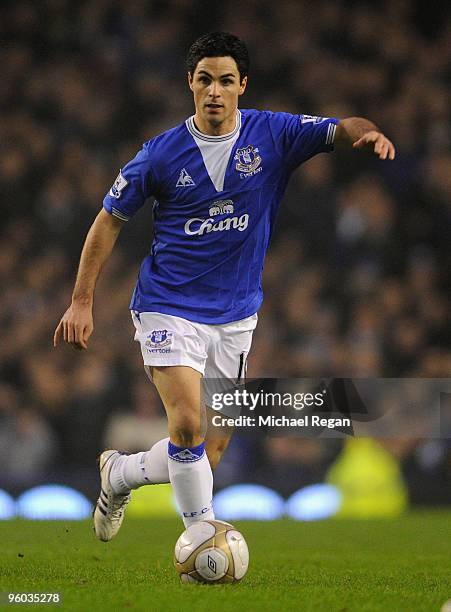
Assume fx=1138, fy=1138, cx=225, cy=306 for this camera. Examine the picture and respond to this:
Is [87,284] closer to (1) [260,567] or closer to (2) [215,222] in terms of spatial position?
(2) [215,222]

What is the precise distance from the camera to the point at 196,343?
4.87 metres

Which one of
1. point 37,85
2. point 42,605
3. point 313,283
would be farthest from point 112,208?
point 37,85

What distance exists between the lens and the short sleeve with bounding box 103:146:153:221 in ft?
16.0

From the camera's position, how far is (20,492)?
9242mm

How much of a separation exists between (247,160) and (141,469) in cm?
151

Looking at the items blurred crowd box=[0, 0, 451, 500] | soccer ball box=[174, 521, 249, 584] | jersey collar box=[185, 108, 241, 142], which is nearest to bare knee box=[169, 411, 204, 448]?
soccer ball box=[174, 521, 249, 584]

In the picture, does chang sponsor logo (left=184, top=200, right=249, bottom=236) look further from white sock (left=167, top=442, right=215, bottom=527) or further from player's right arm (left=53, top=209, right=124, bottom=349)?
white sock (left=167, top=442, right=215, bottom=527)

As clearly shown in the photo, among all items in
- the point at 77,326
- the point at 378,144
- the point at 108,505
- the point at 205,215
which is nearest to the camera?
the point at 378,144

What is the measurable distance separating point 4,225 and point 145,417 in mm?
2993

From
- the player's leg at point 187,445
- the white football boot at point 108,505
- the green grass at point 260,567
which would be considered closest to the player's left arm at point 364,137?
the player's leg at point 187,445

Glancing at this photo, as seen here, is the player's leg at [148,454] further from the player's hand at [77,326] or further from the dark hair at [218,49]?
the dark hair at [218,49]

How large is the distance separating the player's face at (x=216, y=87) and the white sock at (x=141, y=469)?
146 centimetres

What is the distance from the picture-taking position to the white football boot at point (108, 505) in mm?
5527

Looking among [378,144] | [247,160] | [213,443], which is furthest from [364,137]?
[213,443]
